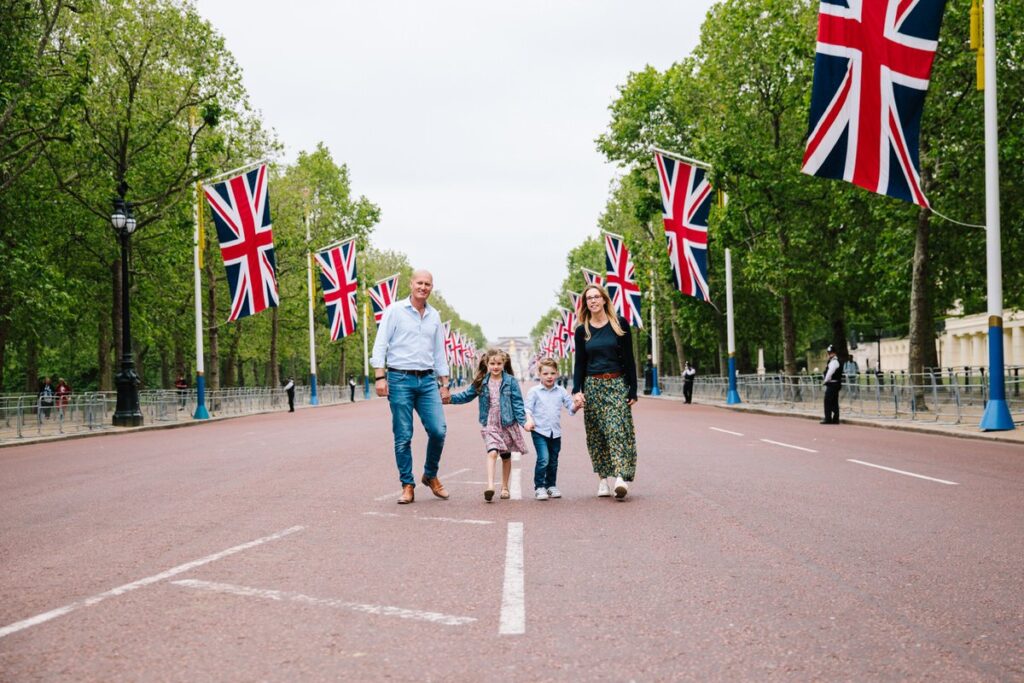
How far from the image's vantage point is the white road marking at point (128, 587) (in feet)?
15.2

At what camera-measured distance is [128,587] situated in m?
5.41

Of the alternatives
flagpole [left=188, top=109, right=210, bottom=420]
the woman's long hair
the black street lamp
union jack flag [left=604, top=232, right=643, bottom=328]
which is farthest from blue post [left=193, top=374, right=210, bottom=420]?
the woman's long hair

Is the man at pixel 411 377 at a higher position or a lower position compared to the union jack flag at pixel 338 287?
lower

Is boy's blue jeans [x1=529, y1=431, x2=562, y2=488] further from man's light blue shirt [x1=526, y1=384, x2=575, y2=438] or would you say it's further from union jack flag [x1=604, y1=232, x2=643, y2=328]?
union jack flag [x1=604, y1=232, x2=643, y2=328]

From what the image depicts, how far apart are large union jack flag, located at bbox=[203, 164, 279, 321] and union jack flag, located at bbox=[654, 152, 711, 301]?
13.0 meters

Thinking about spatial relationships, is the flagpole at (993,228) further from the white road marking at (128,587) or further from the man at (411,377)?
the white road marking at (128,587)

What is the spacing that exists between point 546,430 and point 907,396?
16551 mm

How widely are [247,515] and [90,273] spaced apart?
108ft

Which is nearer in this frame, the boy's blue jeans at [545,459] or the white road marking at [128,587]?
the white road marking at [128,587]

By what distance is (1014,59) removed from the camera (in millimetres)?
24281

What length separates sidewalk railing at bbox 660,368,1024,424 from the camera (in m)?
20.3

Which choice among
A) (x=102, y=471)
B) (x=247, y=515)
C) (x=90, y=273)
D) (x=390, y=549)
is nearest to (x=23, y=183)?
(x=90, y=273)

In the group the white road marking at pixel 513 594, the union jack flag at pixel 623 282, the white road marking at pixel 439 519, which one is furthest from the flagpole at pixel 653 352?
the white road marking at pixel 513 594

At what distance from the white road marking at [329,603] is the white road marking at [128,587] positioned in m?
0.23
